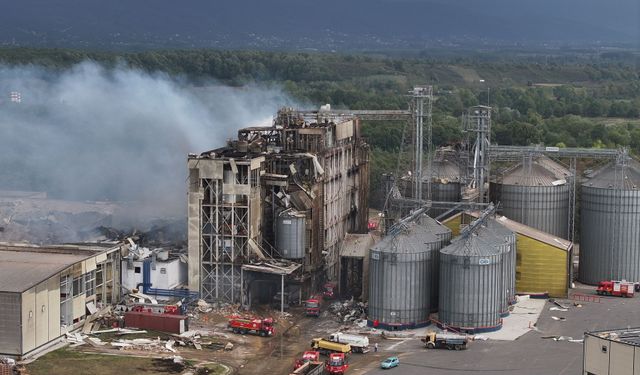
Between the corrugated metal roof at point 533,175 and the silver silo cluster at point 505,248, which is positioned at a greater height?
the corrugated metal roof at point 533,175

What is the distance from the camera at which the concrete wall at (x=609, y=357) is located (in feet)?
149

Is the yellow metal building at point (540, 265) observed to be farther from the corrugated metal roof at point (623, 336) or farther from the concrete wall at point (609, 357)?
the concrete wall at point (609, 357)

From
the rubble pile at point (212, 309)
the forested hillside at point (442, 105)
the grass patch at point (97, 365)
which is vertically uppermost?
the forested hillside at point (442, 105)

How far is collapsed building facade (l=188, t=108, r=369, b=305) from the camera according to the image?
6519 centimetres

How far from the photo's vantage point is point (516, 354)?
187ft

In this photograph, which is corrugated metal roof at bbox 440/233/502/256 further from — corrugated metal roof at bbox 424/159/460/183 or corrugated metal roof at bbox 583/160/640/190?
corrugated metal roof at bbox 424/159/460/183

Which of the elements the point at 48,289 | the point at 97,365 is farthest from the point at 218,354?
the point at 48,289

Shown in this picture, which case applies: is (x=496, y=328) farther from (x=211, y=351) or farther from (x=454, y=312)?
(x=211, y=351)

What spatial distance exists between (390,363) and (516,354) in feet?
22.9

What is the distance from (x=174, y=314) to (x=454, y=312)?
1459 cm

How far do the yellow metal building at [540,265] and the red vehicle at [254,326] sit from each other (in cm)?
1531

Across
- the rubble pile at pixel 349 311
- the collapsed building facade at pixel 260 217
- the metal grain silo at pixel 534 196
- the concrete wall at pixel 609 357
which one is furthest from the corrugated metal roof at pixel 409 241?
the concrete wall at pixel 609 357

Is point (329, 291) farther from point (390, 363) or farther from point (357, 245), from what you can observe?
point (390, 363)

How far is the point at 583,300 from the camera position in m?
→ 70.0
